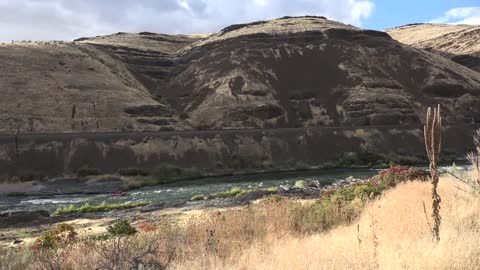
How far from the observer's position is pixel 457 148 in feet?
223

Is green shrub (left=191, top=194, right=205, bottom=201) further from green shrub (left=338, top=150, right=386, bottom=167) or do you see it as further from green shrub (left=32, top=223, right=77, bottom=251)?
green shrub (left=338, top=150, right=386, bottom=167)

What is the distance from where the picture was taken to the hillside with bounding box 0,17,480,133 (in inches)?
2987

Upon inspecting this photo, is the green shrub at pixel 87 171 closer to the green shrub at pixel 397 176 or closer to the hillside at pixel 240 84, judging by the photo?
the hillside at pixel 240 84

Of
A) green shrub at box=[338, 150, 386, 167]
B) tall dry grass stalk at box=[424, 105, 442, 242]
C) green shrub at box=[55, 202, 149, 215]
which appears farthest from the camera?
green shrub at box=[338, 150, 386, 167]

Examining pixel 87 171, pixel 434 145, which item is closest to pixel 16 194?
pixel 87 171

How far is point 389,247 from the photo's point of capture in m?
7.94

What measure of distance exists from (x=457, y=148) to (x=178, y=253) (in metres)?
66.1

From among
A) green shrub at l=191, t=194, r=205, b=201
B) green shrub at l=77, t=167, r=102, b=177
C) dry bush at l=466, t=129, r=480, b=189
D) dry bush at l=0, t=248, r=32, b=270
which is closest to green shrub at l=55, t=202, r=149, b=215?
green shrub at l=191, t=194, r=205, b=201

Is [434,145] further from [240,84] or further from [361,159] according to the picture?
[240,84]

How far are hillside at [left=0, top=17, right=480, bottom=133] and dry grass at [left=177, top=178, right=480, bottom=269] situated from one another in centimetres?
6330

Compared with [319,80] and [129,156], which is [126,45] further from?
[129,156]

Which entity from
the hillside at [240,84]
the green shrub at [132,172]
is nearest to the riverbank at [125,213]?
the green shrub at [132,172]

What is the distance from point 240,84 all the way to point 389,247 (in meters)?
85.2

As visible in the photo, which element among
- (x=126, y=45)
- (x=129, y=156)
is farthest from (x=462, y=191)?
(x=126, y=45)
